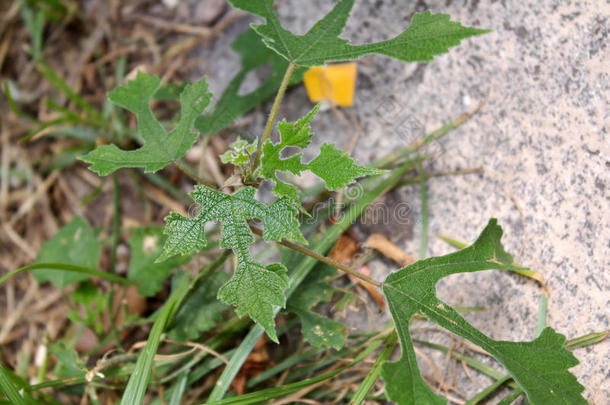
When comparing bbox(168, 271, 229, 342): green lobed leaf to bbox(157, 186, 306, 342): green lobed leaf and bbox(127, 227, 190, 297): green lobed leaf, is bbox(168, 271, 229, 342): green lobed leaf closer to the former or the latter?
bbox(127, 227, 190, 297): green lobed leaf

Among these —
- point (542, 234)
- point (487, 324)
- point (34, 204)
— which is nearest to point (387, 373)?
point (487, 324)

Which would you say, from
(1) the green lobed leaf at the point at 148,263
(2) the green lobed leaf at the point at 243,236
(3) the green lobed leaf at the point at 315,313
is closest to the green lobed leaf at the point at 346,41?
(2) the green lobed leaf at the point at 243,236

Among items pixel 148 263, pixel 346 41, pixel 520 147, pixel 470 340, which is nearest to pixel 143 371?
pixel 148 263

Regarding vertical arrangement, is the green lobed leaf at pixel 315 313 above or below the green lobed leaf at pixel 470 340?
below

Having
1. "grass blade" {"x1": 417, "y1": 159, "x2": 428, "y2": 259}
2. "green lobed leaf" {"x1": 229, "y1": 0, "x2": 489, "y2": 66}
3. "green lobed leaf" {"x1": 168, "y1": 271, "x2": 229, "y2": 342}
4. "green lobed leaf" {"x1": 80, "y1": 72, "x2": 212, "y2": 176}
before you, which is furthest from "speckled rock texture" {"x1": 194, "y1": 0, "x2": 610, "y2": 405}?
"green lobed leaf" {"x1": 80, "y1": 72, "x2": 212, "y2": 176}

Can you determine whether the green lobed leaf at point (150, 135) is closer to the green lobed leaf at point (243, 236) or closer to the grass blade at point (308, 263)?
the green lobed leaf at point (243, 236)

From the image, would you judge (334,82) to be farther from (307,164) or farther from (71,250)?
(71,250)
